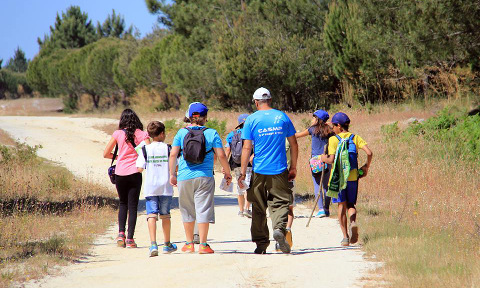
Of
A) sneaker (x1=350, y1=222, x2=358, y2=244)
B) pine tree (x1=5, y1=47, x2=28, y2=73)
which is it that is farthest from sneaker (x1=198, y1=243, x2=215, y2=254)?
pine tree (x1=5, y1=47, x2=28, y2=73)

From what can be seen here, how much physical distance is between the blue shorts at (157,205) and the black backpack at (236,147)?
2.64 meters

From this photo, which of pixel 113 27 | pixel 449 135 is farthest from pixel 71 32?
pixel 449 135

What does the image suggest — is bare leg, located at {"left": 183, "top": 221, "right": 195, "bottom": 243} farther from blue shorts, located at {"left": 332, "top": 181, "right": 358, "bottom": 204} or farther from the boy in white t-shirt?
blue shorts, located at {"left": 332, "top": 181, "right": 358, "bottom": 204}

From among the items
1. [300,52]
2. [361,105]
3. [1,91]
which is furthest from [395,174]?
[1,91]

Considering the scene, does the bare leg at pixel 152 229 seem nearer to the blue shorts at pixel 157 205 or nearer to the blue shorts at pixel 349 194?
the blue shorts at pixel 157 205

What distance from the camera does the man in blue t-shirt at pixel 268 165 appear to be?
8008mm

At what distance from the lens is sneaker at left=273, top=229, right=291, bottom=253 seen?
799 centimetres

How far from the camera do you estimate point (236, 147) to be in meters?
Answer: 11.0

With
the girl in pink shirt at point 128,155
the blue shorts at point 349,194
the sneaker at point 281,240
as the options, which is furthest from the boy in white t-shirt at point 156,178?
the blue shorts at point 349,194

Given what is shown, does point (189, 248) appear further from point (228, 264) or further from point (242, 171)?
point (242, 171)

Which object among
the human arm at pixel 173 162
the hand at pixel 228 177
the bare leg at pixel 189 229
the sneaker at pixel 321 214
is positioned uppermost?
the human arm at pixel 173 162

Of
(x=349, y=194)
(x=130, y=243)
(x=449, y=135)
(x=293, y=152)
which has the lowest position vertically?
(x=130, y=243)

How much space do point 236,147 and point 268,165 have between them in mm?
2950

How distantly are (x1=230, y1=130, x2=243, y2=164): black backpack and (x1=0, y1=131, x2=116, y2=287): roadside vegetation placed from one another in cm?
256
